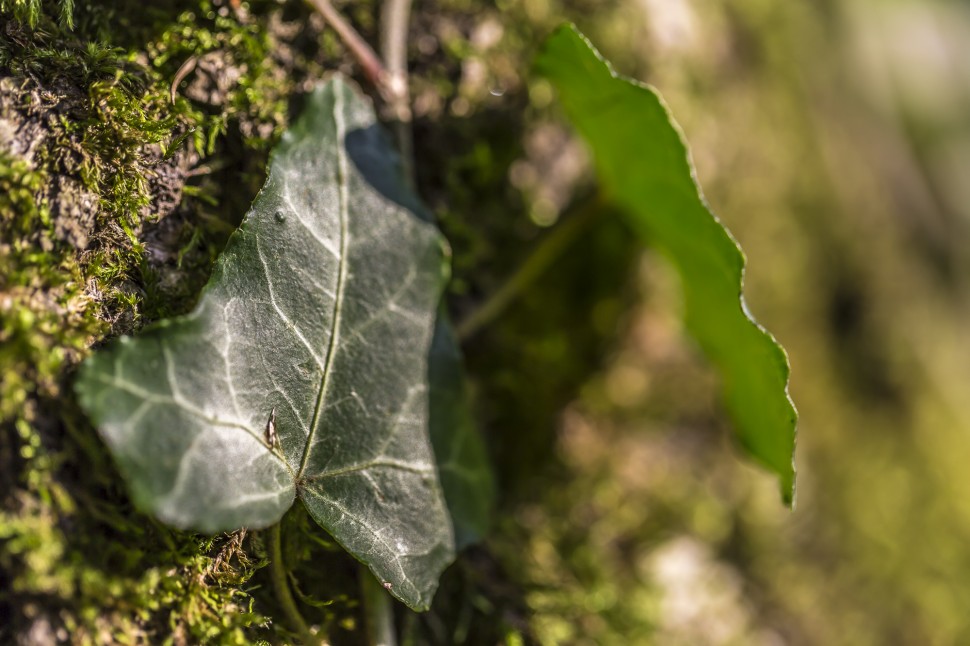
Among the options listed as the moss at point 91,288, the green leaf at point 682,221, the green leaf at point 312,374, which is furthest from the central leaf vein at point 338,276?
the green leaf at point 682,221

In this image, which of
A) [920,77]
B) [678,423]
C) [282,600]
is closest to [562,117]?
[678,423]

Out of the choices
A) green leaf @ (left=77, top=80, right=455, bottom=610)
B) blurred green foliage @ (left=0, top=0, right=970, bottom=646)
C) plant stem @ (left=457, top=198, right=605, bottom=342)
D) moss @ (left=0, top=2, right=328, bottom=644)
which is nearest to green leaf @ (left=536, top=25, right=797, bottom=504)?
plant stem @ (left=457, top=198, right=605, bottom=342)

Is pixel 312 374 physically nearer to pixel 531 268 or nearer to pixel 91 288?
pixel 91 288

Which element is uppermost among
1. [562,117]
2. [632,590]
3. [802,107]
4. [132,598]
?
[802,107]

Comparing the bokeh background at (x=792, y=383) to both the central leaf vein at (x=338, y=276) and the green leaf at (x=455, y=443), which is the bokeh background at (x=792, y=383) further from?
the central leaf vein at (x=338, y=276)

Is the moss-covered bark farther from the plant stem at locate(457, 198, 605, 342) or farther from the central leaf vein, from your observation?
the plant stem at locate(457, 198, 605, 342)

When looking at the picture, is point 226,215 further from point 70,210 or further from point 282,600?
point 282,600
